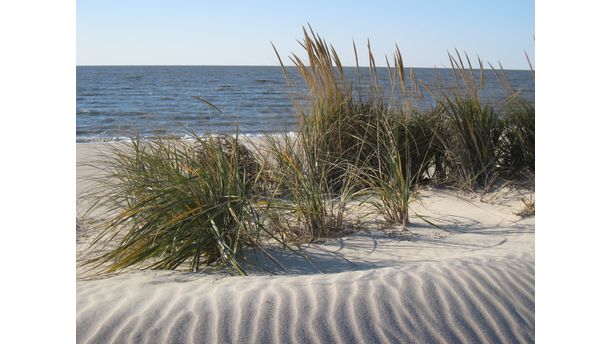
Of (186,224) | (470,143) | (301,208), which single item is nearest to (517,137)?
(470,143)

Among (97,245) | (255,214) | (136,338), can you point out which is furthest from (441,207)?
(136,338)

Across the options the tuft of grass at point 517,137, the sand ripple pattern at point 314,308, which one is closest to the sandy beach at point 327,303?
the sand ripple pattern at point 314,308

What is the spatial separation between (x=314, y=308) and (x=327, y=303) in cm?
7

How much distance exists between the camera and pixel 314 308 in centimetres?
276

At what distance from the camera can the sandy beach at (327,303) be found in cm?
262

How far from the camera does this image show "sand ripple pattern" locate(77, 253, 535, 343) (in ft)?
8.55

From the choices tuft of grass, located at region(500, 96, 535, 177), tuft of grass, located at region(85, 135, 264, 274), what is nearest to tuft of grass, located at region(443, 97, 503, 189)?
tuft of grass, located at region(500, 96, 535, 177)

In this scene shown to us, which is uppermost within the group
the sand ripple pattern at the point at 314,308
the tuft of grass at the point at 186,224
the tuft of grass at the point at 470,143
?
the tuft of grass at the point at 470,143

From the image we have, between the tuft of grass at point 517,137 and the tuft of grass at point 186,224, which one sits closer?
the tuft of grass at point 186,224

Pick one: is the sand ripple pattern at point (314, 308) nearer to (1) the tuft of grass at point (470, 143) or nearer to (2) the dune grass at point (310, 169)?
(2) the dune grass at point (310, 169)

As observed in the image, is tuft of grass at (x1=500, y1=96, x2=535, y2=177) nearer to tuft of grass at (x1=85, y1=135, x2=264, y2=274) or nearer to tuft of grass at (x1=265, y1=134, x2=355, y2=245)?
tuft of grass at (x1=265, y1=134, x2=355, y2=245)

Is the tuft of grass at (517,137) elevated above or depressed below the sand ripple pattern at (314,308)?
above

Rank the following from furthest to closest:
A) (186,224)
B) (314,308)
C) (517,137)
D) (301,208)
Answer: (517,137), (301,208), (186,224), (314,308)

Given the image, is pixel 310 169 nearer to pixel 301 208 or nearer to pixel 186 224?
pixel 301 208
